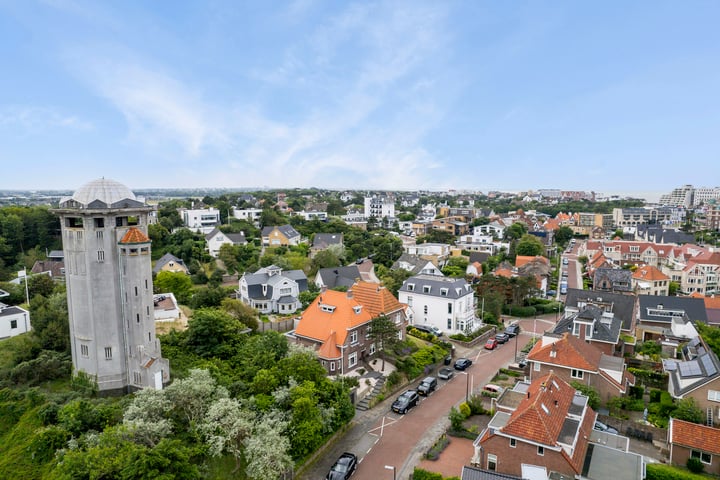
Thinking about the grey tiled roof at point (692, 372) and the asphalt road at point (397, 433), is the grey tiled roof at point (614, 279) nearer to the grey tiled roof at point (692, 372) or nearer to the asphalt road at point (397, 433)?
the grey tiled roof at point (692, 372)

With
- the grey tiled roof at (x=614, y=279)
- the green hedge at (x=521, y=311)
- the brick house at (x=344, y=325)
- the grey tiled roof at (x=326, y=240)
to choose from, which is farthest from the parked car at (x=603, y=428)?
the grey tiled roof at (x=326, y=240)

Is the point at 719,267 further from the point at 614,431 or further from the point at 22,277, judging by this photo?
the point at 22,277

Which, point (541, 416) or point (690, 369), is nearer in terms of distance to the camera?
point (541, 416)

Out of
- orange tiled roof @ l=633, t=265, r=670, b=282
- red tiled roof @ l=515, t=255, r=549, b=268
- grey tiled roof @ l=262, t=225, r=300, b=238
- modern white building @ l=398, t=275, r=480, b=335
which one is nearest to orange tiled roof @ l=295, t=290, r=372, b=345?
modern white building @ l=398, t=275, r=480, b=335

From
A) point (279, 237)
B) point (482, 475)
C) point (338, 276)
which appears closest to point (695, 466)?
point (482, 475)

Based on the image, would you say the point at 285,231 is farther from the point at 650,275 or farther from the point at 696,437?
the point at 696,437

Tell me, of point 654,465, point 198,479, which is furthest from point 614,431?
point 198,479

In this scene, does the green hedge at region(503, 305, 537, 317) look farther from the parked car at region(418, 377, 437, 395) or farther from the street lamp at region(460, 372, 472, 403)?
the parked car at region(418, 377, 437, 395)
